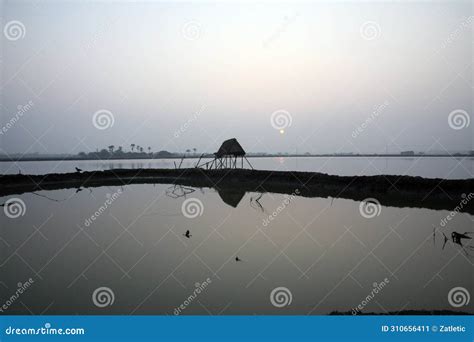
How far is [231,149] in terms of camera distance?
31625 mm

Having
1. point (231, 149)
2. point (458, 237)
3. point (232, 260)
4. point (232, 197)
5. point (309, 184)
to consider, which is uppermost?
point (309, 184)

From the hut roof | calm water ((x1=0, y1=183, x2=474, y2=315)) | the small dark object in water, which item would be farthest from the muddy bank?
the small dark object in water

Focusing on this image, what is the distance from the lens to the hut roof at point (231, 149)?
31578 millimetres

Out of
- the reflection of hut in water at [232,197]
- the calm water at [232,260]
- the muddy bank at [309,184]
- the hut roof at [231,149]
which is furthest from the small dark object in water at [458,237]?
the hut roof at [231,149]

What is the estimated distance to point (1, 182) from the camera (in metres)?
24.6

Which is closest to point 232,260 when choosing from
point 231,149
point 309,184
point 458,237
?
point 458,237

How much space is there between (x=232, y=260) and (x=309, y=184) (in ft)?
60.1

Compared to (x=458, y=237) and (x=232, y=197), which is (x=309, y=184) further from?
(x=458, y=237)

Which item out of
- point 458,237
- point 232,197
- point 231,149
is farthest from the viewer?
point 231,149

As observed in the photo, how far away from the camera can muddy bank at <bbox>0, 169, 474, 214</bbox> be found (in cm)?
1781

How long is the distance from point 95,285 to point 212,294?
2519 millimetres

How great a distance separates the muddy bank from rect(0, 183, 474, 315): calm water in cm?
298

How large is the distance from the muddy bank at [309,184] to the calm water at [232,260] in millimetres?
2980

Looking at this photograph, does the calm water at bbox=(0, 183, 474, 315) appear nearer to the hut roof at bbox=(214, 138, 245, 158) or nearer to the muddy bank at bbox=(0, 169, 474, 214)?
the muddy bank at bbox=(0, 169, 474, 214)
